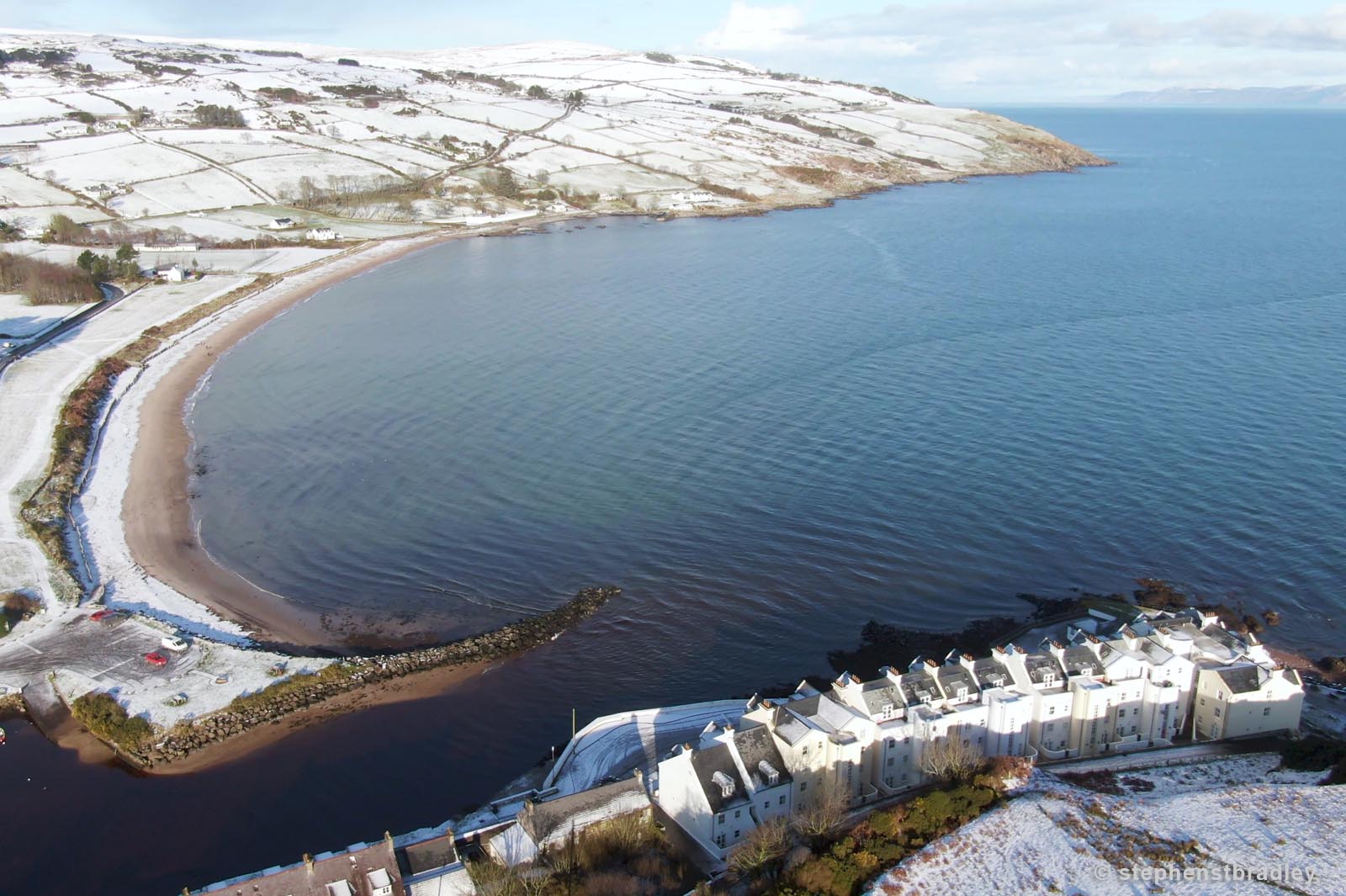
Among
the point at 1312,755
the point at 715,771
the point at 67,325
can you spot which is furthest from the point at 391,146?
the point at 1312,755

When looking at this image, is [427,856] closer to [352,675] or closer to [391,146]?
[352,675]

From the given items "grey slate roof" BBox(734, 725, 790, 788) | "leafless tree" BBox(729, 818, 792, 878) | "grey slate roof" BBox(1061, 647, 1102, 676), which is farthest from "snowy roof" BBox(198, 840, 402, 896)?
"grey slate roof" BBox(1061, 647, 1102, 676)

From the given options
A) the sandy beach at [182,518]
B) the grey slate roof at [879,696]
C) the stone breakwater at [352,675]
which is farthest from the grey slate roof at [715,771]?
the sandy beach at [182,518]

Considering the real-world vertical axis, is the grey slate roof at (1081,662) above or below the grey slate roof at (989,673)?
above

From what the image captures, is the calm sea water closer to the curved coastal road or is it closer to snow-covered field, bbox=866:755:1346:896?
snow-covered field, bbox=866:755:1346:896

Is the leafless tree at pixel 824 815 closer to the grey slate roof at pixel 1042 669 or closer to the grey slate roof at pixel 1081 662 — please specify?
the grey slate roof at pixel 1042 669

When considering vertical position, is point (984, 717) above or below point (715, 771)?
above

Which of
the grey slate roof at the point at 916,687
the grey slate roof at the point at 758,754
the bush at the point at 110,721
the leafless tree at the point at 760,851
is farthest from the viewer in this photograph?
the bush at the point at 110,721
